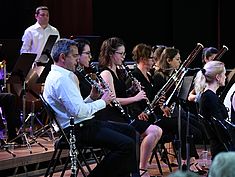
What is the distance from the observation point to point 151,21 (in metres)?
11.2

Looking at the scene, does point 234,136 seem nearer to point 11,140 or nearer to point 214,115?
point 214,115

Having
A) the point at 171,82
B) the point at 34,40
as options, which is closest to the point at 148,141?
the point at 171,82

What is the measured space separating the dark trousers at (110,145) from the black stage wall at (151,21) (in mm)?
5323

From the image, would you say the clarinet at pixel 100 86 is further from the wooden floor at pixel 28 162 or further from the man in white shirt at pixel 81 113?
the wooden floor at pixel 28 162

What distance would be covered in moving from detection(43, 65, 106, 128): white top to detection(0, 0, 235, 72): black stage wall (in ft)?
17.0

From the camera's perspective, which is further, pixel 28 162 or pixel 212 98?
pixel 28 162

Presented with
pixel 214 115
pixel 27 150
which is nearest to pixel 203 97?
pixel 214 115

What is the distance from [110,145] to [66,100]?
0.52 meters

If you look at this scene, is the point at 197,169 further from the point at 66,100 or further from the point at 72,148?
the point at 66,100

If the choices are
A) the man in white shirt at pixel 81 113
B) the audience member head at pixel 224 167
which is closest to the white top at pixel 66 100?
the man in white shirt at pixel 81 113

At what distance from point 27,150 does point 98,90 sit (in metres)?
1.89

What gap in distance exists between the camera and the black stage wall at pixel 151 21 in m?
10.1

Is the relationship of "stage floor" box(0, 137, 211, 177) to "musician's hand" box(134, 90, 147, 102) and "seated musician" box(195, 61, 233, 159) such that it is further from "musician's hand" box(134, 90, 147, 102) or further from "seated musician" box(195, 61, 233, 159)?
"seated musician" box(195, 61, 233, 159)

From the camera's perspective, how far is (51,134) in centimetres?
747
